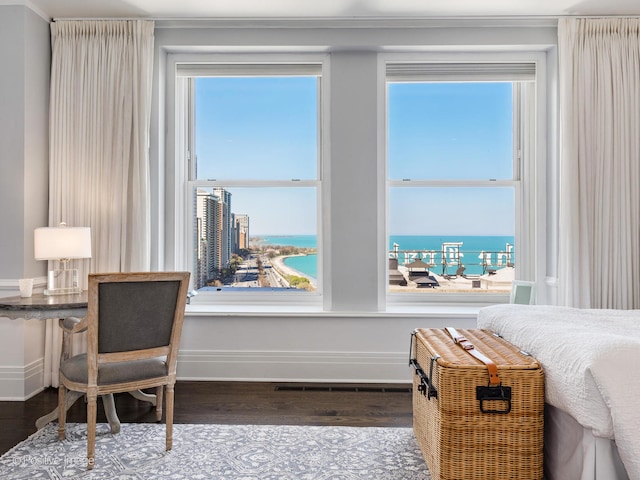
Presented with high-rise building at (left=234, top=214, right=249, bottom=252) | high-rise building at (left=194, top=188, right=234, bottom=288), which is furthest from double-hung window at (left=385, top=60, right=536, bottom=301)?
high-rise building at (left=194, top=188, right=234, bottom=288)

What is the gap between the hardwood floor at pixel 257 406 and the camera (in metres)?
2.72

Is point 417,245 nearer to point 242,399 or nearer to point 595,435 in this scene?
point 242,399

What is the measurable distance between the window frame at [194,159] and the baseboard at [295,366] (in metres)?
0.44

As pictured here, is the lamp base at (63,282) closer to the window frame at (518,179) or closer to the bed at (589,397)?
the window frame at (518,179)

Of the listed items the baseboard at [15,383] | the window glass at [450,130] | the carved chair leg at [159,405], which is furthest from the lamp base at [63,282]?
the window glass at [450,130]

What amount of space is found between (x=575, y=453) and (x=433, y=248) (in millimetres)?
2204

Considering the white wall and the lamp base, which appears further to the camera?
the white wall

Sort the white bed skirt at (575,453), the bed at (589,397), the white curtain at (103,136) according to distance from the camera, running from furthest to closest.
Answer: the white curtain at (103,136), the white bed skirt at (575,453), the bed at (589,397)

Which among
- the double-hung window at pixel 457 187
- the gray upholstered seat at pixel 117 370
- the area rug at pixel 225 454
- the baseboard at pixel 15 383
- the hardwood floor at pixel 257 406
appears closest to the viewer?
the area rug at pixel 225 454

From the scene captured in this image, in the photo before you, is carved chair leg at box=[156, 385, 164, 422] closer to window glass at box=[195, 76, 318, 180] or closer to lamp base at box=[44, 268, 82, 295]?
lamp base at box=[44, 268, 82, 295]

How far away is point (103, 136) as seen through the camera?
3393mm

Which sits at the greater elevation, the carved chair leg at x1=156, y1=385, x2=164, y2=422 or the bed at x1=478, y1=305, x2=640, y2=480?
the bed at x1=478, y1=305, x2=640, y2=480

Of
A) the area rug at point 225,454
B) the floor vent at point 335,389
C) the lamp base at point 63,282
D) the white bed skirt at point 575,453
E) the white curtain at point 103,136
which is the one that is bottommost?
the area rug at point 225,454

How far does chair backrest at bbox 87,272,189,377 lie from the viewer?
215 cm
